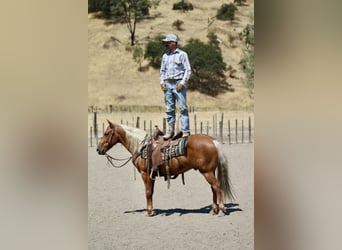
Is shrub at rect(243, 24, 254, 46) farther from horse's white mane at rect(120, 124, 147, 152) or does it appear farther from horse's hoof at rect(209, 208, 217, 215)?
horse's hoof at rect(209, 208, 217, 215)

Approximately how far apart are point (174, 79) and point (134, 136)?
46cm

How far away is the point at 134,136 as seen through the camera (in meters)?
2.76

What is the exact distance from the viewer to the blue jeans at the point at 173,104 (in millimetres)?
2756

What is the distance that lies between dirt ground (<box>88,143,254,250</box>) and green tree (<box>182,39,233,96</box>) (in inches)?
15.9

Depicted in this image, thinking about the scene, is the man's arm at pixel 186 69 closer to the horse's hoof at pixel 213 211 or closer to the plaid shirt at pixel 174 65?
the plaid shirt at pixel 174 65

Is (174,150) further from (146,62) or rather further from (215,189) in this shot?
(146,62)

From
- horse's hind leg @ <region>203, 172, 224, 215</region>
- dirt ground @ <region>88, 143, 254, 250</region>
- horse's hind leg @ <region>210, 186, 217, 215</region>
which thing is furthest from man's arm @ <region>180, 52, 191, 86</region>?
horse's hind leg @ <region>210, 186, 217, 215</region>

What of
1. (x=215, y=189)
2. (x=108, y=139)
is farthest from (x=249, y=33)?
(x=108, y=139)

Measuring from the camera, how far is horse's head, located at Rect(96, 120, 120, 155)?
8.90ft

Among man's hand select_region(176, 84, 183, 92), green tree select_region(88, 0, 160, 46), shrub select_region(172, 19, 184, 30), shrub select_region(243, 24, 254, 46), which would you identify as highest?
green tree select_region(88, 0, 160, 46)

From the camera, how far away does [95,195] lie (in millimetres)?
2668
